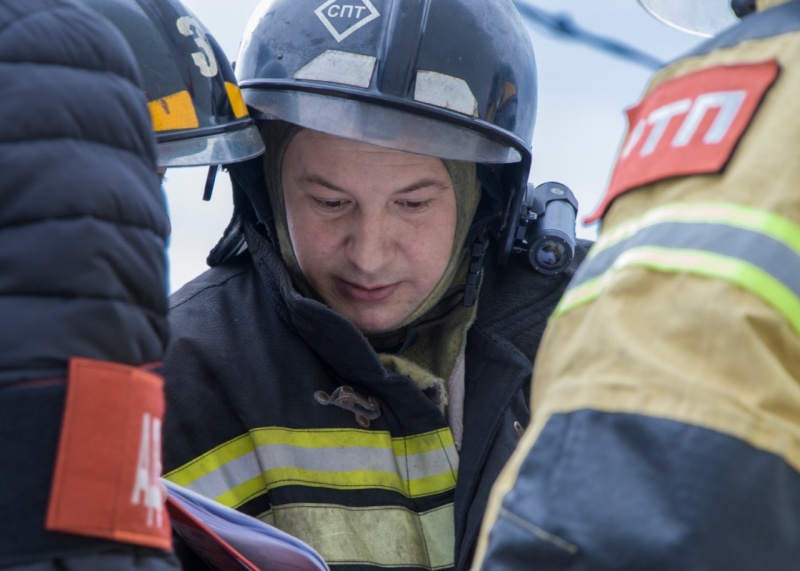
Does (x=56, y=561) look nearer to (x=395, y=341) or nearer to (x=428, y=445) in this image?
(x=428, y=445)

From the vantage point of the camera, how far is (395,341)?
2857mm

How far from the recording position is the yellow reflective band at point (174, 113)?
259 centimetres

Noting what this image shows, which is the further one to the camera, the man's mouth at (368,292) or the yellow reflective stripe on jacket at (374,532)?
the man's mouth at (368,292)

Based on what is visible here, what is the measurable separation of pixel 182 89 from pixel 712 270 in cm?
200

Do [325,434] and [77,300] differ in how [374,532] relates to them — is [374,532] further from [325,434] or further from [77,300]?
[77,300]

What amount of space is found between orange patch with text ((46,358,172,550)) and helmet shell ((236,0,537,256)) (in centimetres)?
168

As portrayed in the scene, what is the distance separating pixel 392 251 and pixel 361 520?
66cm

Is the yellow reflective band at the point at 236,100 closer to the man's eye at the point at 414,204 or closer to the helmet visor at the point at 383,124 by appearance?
the helmet visor at the point at 383,124

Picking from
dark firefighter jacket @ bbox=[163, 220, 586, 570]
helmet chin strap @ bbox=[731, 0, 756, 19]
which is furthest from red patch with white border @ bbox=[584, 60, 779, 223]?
dark firefighter jacket @ bbox=[163, 220, 586, 570]

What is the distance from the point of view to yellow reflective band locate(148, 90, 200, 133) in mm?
2592

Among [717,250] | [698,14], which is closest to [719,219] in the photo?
[717,250]

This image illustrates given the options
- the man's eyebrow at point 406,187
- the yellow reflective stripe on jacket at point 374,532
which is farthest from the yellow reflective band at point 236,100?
the yellow reflective stripe on jacket at point 374,532

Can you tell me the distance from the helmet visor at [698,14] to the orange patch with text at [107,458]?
116 centimetres

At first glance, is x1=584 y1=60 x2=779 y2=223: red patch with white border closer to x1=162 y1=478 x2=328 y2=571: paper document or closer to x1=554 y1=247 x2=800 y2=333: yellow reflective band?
x1=554 y1=247 x2=800 y2=333: yellow reflective band
